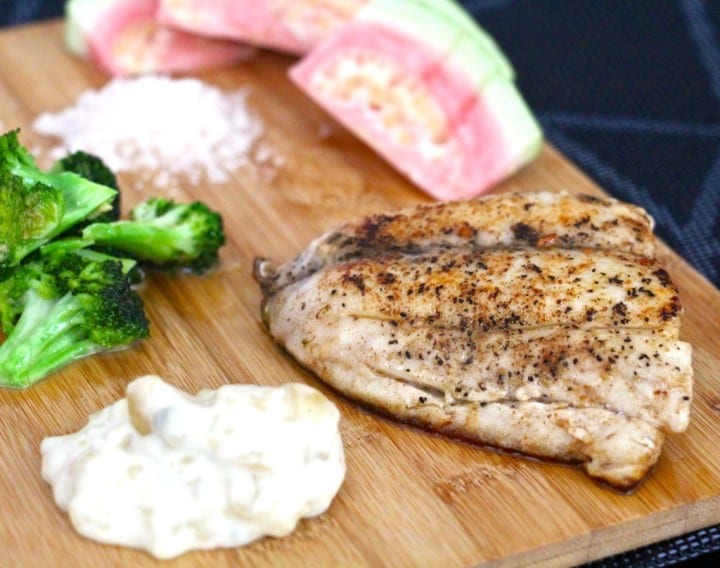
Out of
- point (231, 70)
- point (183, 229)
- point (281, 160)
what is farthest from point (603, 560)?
point (231, 70)

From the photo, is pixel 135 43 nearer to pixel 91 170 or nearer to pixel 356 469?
pixel 91 170

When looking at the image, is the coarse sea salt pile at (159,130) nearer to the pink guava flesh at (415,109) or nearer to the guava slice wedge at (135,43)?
the guava slice wedge at (135,43)

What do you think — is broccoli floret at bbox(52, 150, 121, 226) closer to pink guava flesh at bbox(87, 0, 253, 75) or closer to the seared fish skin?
the seared fish skin

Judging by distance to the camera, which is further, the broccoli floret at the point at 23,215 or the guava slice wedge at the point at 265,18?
the guava slice wedge at the point at 265,18

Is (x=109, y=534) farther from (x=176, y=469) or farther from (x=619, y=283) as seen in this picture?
(x=619, y=283)

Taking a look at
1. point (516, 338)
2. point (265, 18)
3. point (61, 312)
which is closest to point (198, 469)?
point (61, 312)

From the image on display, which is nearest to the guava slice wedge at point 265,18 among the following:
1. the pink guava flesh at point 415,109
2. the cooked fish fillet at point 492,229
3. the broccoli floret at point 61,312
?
the pink guava flesh at point 415,109
